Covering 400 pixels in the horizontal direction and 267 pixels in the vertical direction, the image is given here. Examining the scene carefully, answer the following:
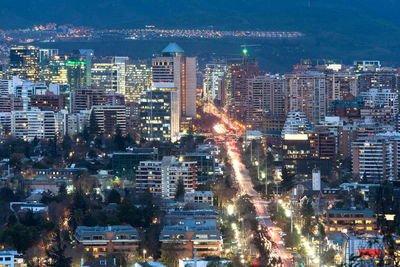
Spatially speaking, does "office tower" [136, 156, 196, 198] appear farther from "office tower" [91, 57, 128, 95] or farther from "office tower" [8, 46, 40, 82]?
"office tower" [8, 46, 40, 82]

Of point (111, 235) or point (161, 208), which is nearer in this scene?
point (111, 235)

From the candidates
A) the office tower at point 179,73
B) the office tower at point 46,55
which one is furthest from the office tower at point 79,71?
the office tower at point 179,73

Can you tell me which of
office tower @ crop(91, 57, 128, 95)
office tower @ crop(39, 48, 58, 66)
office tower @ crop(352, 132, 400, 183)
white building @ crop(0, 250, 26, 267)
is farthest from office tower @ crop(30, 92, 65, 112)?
white building @ crop(0, 250, 26, 267)

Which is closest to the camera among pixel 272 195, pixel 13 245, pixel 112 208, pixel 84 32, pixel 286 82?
pixel 13 245

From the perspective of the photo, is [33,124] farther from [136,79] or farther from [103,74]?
[103,74]

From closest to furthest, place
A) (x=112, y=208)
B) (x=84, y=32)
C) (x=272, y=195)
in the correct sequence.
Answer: (x=112, y=208), (x=272, y=195), (x=84, y=32)

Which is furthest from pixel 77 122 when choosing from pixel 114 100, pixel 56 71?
pixel 56 71

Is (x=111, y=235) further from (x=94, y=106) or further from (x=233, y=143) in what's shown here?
(x=94, y=106)

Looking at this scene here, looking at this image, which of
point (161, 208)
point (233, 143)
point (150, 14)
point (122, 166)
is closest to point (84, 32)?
point (150, 14)
